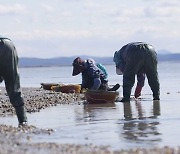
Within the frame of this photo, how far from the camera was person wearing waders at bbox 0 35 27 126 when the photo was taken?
13.4 meters

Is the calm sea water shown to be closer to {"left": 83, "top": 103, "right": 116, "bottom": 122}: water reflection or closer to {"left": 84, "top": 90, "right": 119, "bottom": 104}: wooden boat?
{"left": 83, "top": 103, "right": 116, "bottom": 122}: water reflection

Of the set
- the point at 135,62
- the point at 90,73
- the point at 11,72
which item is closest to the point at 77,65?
the point at 90,73

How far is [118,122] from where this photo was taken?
45.7 ft

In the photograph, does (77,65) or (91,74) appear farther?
(91,74)

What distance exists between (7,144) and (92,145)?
4.53 feet

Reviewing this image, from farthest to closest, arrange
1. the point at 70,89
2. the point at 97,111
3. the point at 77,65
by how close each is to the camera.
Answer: the point at 70,89 → the point at 77,65 → the point at 97,111

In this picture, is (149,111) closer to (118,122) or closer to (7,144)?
(118,122)

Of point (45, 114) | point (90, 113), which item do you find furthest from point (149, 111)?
point (45, 114)

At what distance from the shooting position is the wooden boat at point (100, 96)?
64.3 ft

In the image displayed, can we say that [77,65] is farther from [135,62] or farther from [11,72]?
[11,72]

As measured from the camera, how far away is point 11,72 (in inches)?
533

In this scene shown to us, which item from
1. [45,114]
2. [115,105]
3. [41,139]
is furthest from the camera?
[115,105]

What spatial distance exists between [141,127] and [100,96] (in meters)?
6.96

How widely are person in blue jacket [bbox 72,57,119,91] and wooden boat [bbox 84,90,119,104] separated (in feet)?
1.39
